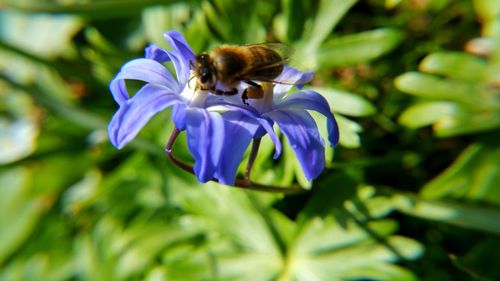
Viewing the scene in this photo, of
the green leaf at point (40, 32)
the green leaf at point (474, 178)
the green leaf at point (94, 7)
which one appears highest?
the green leaf at point (94, 7)

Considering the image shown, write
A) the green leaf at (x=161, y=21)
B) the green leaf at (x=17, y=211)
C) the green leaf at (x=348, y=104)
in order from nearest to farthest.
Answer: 1. the green leaf at (x=348, y=104)
2. the green leaf at (x=161, y=21)
3. the green leaf at (x=17, y=211)

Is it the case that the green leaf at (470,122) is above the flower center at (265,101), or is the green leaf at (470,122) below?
below

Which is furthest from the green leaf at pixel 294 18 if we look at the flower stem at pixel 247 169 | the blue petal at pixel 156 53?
the blue petal at pixel 156 53

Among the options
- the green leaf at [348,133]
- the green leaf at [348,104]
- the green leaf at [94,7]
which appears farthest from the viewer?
the green leaf at [94,7]

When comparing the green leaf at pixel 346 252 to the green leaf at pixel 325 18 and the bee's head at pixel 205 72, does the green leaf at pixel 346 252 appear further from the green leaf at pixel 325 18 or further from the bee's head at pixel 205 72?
the bee's head at pixel 205 72

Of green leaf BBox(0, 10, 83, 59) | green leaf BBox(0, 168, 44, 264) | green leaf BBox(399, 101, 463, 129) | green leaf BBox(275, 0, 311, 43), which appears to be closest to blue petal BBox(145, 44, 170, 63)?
green leaf BBox(275, 0, 311, 43)

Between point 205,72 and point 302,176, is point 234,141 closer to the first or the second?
point 205,72

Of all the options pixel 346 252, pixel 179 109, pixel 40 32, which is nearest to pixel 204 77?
pixel 179 109

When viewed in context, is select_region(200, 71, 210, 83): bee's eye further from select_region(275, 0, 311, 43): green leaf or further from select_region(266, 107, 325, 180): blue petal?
select_region(275, 0, 311, 43): green leaf
